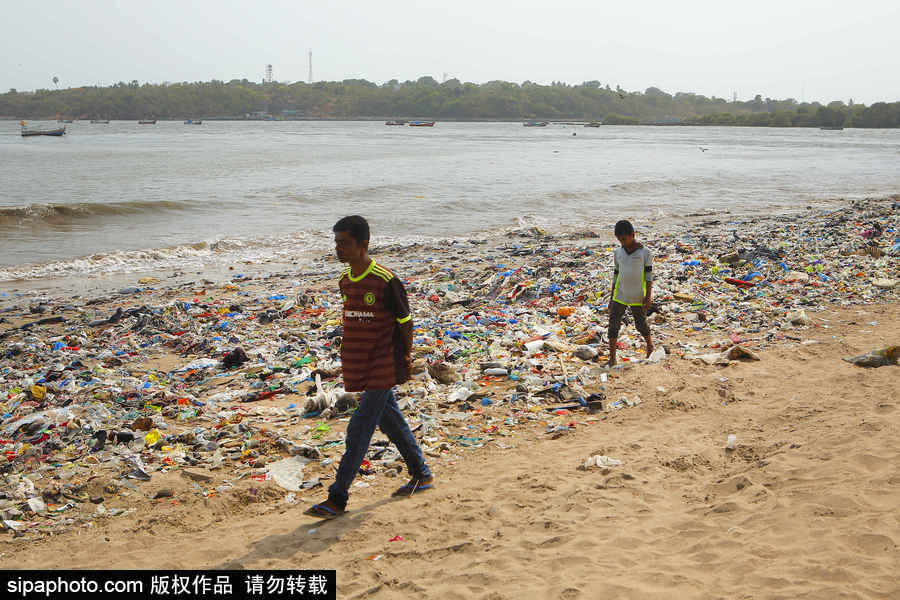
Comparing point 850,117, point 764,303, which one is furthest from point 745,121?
point 764,303

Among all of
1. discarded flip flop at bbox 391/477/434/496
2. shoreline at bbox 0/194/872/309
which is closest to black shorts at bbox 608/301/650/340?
discarded flip flop at bbox 391/477/434/496

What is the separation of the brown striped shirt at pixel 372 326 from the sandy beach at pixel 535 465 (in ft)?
2.76

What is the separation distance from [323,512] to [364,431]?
546 mm

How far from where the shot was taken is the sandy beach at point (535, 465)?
3107 millimetres

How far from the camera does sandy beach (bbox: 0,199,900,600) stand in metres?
3.11

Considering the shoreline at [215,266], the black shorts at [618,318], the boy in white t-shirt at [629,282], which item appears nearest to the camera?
the boy in white t-shirt at [629,282]

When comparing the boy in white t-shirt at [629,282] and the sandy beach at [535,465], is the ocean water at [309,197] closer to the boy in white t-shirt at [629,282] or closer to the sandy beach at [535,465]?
the sandy beach at [535,465]

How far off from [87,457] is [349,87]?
566 ft

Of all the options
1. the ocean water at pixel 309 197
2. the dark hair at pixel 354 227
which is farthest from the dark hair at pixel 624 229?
the ocean water at pixel 309 197

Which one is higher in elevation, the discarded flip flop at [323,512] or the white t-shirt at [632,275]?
the white t-shirt at [632,275]

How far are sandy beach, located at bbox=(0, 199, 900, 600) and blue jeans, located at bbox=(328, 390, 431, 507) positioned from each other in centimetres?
22

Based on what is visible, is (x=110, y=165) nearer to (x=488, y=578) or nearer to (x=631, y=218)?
(x=631, y=218)

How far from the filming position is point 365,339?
3.66 metres

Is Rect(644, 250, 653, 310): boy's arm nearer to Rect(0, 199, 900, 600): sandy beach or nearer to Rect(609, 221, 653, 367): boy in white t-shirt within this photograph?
Rect(609, 221, 653, 367): boy in white t-shirt
